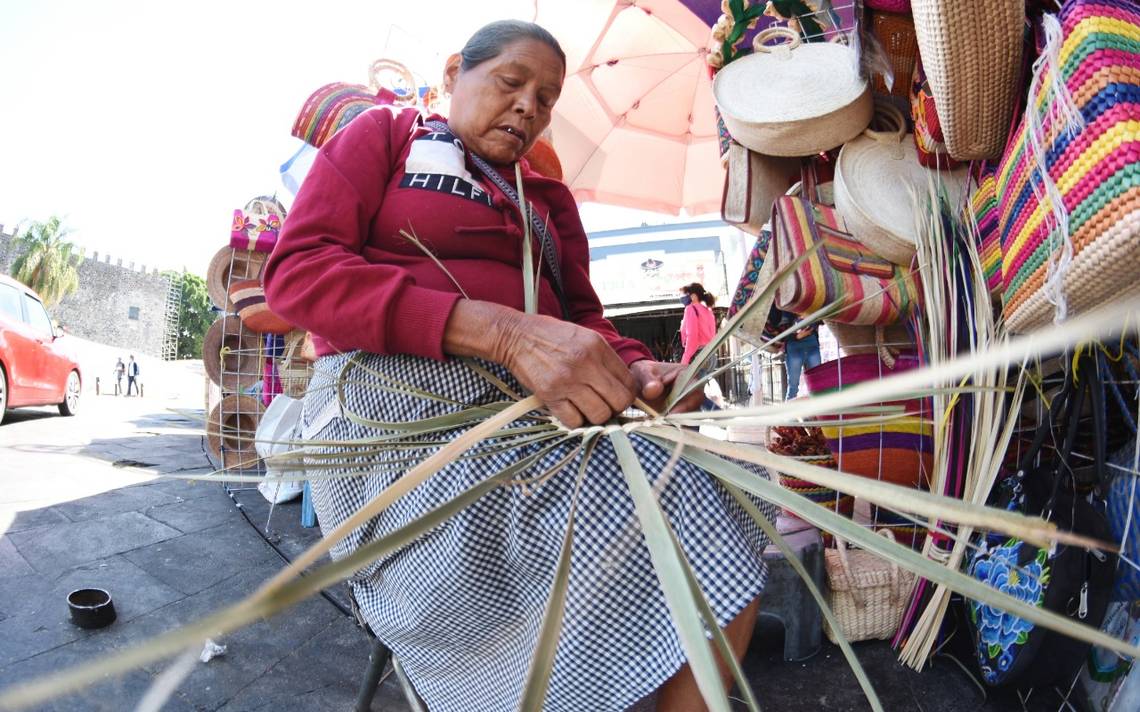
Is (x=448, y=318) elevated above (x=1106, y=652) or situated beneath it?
elevated above

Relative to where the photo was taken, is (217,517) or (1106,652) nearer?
(1106,652)

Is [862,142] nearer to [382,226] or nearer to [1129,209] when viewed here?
[1129,209]

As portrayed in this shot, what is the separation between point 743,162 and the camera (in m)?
1.93

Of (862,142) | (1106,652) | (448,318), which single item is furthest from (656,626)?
(862,142)

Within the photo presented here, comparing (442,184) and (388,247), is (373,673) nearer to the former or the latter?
(388,247)

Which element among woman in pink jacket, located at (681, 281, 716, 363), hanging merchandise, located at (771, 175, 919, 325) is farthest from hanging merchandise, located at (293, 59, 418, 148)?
woman in pink jacket, located at (681, 281, 716, 363)

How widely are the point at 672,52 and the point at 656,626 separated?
382cm

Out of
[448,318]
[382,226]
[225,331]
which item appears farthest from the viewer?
[225,331]

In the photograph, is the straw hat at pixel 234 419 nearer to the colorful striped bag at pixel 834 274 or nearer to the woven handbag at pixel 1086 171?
the colorful striped bag at pixel 834 274

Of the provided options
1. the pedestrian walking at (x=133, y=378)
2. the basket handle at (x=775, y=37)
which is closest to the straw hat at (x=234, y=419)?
the basket handle at (x=775, y=37)

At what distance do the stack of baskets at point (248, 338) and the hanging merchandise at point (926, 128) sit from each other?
102 inches

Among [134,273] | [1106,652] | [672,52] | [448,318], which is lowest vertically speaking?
[134,273]

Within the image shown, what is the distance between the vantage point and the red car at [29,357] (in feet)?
17.2

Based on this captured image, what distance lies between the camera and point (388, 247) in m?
0.97
